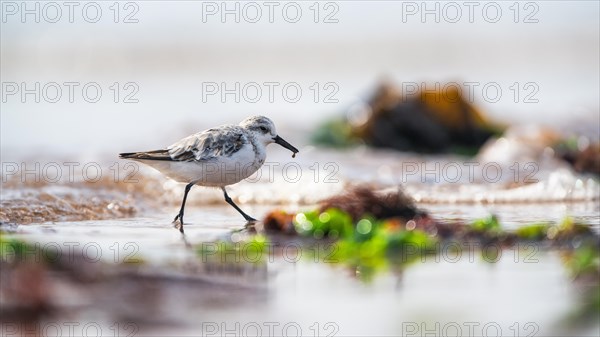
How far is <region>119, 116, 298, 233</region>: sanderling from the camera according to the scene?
8352mm

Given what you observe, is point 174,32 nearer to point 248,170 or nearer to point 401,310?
point 248,170

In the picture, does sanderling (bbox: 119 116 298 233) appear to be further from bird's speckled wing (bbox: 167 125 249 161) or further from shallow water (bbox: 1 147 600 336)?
shallow water (bbox: 1 147 600 336)

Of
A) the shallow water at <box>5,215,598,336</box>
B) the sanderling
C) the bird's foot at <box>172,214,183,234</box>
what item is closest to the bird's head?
the sanderling

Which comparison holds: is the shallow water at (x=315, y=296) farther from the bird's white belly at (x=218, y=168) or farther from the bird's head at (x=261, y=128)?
the bird's head at (x=261, y=128)

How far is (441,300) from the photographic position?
17.4ft

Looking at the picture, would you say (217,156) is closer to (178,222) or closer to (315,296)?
(178,222)

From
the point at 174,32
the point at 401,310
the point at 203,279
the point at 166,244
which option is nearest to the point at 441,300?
the point at 401,310

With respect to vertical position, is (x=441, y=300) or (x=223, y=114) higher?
(x=223, y=114)

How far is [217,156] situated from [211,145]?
0.12 meters

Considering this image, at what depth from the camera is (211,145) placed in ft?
27.6

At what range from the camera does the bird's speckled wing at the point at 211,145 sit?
8375 millimetres

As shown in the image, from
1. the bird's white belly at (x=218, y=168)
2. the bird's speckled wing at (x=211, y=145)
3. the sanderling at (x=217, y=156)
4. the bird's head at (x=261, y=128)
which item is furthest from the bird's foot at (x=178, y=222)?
the bird's head at (x=261, y=128)

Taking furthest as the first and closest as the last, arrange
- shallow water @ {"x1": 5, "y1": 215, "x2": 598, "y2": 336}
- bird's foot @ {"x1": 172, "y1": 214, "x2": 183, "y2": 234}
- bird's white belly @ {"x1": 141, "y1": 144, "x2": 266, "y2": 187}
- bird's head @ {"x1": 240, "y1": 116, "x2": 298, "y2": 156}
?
bird's head @ {"x1": 240, "y1": 116, "x2": 298, "y2": 156}, bird's white belly @ {"x1": 141, "y1": 144, "x2": 266, "y2": 187}, bird's foot @ {"x1": 172, "y1": 214, "x2": 183, "y2": 234}, shallow water @ {"x1": 5, "y1": 215, "x2": 598, "y2": 336}

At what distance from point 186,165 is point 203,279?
301 centimetres
